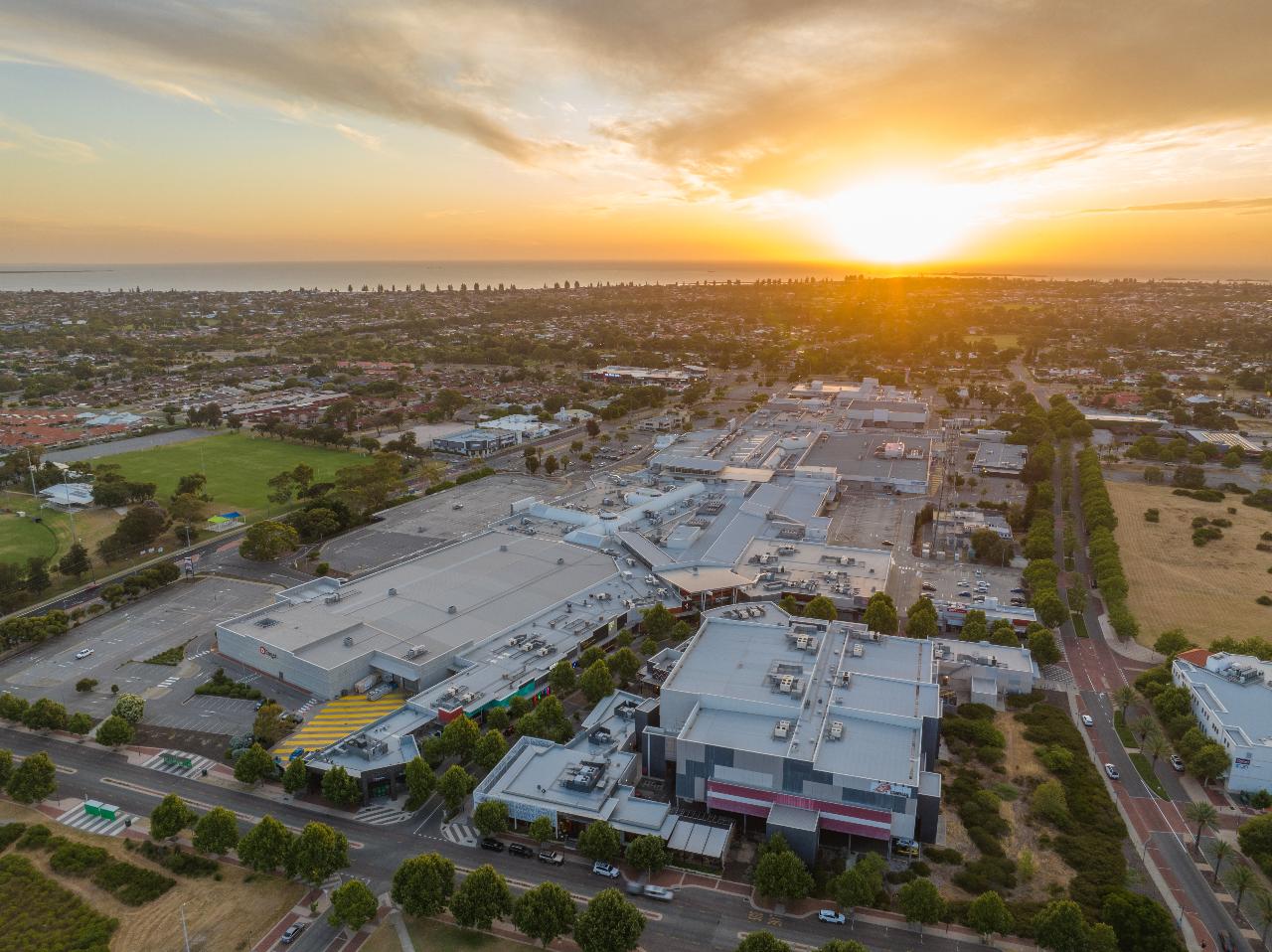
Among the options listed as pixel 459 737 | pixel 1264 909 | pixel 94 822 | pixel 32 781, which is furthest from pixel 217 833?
pixel 1264 909

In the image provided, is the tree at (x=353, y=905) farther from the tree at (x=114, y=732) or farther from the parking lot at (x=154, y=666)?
A: the tree at (x=114, y=732)

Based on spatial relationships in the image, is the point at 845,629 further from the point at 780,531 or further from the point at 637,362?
the point at 637,362

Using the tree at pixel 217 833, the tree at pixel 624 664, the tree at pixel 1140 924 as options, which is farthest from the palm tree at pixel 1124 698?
the tree at pixel 217 833

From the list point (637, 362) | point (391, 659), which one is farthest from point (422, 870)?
point (637, 362)

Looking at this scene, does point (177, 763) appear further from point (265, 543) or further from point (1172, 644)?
point (1172, 644)

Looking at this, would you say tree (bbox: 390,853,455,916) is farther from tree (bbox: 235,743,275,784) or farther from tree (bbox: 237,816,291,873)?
tree (bbox: 235,743,275,784)
